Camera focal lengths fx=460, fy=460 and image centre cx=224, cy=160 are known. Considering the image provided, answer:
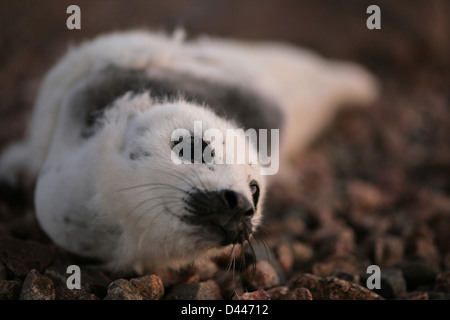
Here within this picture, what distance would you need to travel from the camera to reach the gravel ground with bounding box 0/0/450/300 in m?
2.05

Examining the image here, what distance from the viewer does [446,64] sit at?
5.65 metres

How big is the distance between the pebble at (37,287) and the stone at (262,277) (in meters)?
0.89

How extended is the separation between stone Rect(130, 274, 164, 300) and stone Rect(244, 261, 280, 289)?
45 centimetres

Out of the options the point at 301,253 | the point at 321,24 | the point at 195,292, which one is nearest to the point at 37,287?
the point at 195,292

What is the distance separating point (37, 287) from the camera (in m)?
1.83

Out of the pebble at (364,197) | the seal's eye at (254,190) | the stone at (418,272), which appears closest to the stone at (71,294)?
the seal's eye at (254,190)

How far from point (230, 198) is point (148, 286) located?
549 mm

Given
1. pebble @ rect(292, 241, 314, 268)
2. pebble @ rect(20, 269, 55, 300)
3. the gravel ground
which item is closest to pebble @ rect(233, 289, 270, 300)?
the gravel ground

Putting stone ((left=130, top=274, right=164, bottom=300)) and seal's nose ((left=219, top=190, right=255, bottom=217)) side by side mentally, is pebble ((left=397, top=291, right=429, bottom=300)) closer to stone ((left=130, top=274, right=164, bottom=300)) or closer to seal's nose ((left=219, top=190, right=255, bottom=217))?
seal's nose ((left=219, top=190, right=255, bottom=217))

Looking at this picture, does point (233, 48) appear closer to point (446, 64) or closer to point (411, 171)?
point (411, 171)

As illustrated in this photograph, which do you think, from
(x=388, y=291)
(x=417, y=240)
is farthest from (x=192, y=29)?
(x=388, y=291)

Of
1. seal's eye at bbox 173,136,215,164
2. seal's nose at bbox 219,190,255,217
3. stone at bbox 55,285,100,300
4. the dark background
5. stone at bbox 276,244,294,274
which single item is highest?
the dark background

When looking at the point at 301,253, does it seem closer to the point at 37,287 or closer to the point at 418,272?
the point at 418,272
